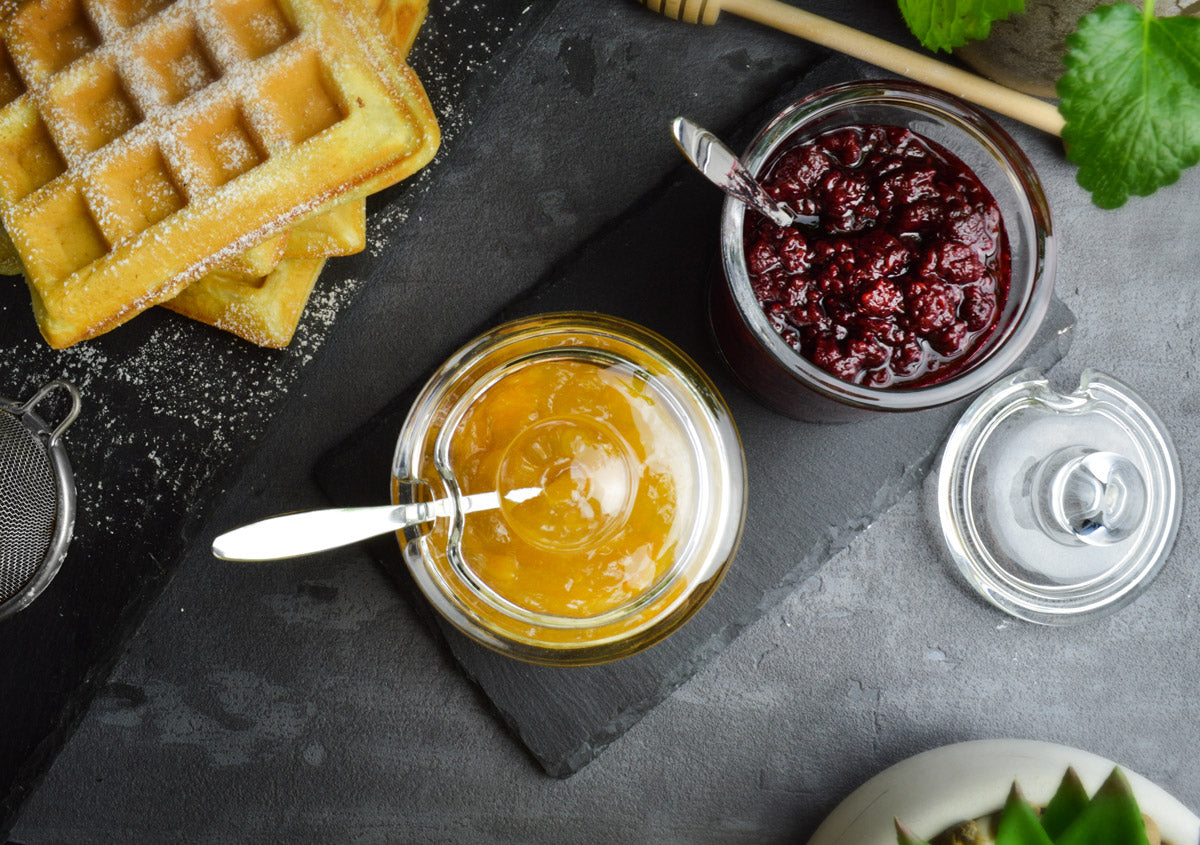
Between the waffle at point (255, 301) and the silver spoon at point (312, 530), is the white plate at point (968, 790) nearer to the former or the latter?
the silver spoon at point (312, 530)

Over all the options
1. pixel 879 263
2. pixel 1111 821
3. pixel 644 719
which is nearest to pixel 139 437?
pixel 644 719

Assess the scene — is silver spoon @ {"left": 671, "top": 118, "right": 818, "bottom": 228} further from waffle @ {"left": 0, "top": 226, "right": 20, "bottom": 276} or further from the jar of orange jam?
waffle @ {"left": 0, "top": 226, "right": 20, "bottom": 276}

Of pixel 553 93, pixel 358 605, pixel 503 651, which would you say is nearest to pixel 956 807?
pixel 503 651

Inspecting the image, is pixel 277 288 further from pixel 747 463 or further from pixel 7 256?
pixel 747 463

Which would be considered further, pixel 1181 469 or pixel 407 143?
pixel 1181 469

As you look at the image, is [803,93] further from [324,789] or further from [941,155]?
[324,789]

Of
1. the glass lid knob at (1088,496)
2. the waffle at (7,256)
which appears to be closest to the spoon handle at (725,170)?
the glass lid knob at (1088,496)
